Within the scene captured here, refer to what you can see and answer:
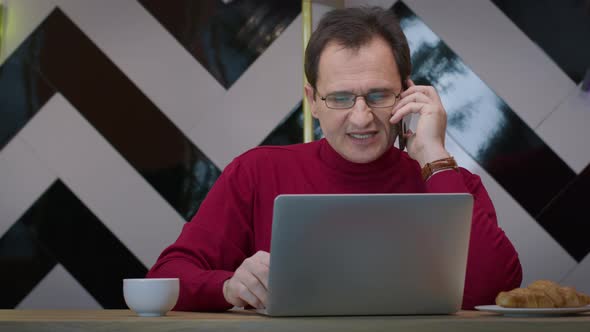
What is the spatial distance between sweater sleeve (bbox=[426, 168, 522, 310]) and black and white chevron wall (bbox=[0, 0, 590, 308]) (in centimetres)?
129

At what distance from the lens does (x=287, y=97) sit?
290 centimetres

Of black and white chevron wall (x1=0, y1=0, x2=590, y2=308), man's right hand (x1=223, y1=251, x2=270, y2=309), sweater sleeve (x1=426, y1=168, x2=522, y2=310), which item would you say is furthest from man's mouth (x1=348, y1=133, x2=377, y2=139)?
black and white chevron wall (x1=0, y1=0, x2=590, y2=308)

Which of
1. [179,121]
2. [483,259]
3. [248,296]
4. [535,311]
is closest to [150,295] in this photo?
[248,296]

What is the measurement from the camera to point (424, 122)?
1727 millimetres

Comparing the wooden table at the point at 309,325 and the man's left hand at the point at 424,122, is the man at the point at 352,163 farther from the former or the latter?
the wooden table at the point at 309,325

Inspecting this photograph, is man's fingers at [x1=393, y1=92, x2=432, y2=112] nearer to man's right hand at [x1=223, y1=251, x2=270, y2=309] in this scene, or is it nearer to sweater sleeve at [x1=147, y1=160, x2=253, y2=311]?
sweater sleeve at [x1=147, y1=160, x2=253, y2=311]

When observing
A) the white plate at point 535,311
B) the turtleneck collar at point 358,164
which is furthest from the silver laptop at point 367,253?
the turtleneck collar at point 358,164

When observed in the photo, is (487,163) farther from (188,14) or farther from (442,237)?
(442,237)

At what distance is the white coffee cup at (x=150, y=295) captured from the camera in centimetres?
119

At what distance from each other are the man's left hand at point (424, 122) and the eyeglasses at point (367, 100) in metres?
0.02

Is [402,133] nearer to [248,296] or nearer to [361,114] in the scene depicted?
[361,114]

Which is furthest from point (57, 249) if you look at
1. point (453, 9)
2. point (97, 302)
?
point (453, 9)

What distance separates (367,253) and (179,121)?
74.6 inches

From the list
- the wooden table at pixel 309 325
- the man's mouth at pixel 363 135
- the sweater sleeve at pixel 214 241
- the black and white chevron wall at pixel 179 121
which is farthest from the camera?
the black and white chevron wall at pixel 179 121
